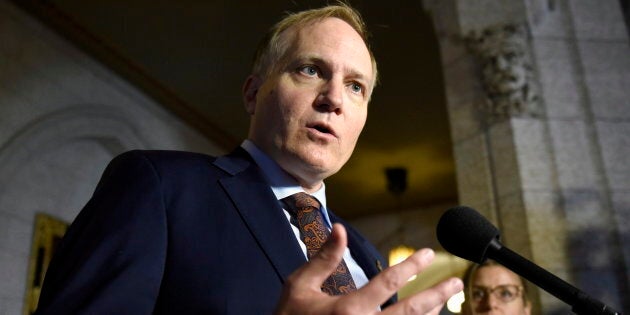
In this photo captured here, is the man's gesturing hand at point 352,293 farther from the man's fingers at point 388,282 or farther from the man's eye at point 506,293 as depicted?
the man's eye at point 506,293

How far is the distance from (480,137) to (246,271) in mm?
1920

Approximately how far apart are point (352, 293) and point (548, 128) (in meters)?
2.15

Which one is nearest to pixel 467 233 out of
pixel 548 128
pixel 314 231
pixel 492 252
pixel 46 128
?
pixel 492 252

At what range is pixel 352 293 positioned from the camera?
56 centimetres

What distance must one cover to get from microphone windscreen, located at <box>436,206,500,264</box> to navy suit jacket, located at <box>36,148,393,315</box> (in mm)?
247

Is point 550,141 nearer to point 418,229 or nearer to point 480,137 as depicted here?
point 480,137

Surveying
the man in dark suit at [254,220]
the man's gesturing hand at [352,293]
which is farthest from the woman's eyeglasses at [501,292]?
the man's gesturing hand at [352,293]

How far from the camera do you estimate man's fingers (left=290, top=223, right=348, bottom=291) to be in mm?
582

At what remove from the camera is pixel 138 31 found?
4641mm

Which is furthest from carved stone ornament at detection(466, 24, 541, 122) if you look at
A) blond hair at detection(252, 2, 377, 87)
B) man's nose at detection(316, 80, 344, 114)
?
man's nose at detection(316, 80, 344, 114)

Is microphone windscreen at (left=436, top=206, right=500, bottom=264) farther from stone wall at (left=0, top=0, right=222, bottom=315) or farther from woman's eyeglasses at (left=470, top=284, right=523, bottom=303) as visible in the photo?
stone wall at (left=0, top=0, right=222, bottom=315)

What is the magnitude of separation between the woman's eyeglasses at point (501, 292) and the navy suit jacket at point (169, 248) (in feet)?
4.69

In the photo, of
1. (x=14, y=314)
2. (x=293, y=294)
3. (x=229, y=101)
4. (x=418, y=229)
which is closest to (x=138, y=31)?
(x=229, y=101)

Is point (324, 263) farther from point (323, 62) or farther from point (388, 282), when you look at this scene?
point (323, 62)
